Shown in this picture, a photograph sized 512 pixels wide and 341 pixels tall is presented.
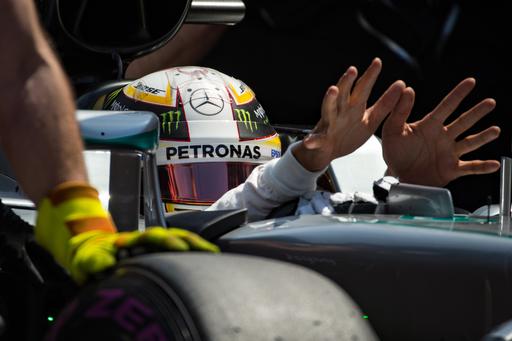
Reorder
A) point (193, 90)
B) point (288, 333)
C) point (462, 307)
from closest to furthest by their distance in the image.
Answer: point (288, 333)
point (462, 307)
point (193, 90)

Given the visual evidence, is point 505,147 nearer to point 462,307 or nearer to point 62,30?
point 62,30

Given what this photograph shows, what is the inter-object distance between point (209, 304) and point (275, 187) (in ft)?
3.83

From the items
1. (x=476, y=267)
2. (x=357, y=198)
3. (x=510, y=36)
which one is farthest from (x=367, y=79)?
(x=510, y=36)

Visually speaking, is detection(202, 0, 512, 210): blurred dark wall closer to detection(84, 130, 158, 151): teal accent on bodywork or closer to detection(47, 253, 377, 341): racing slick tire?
detection(84, 130, 158, 151): teal accent on bodywork

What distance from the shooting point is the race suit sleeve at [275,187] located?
2.45 m

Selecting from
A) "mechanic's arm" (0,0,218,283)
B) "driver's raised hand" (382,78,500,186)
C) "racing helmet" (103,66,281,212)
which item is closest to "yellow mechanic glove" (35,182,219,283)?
"mechanic's arm" (0,0,218,283)

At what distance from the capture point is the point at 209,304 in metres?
1.32

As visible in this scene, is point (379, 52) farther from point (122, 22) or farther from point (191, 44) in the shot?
point (122, 22)

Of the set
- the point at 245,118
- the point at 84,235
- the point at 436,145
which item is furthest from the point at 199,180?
the point at 84,235

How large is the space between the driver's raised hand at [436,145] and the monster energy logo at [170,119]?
727 millimetres

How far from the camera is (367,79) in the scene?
2.29 m

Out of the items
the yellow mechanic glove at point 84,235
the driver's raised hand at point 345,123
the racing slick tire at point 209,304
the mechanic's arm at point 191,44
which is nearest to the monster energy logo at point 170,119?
the driver's raised hand at point 345,123

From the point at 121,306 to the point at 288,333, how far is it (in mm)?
218

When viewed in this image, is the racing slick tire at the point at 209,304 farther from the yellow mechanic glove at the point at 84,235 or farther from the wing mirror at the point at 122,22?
the wing mirror at the point at 122,22
